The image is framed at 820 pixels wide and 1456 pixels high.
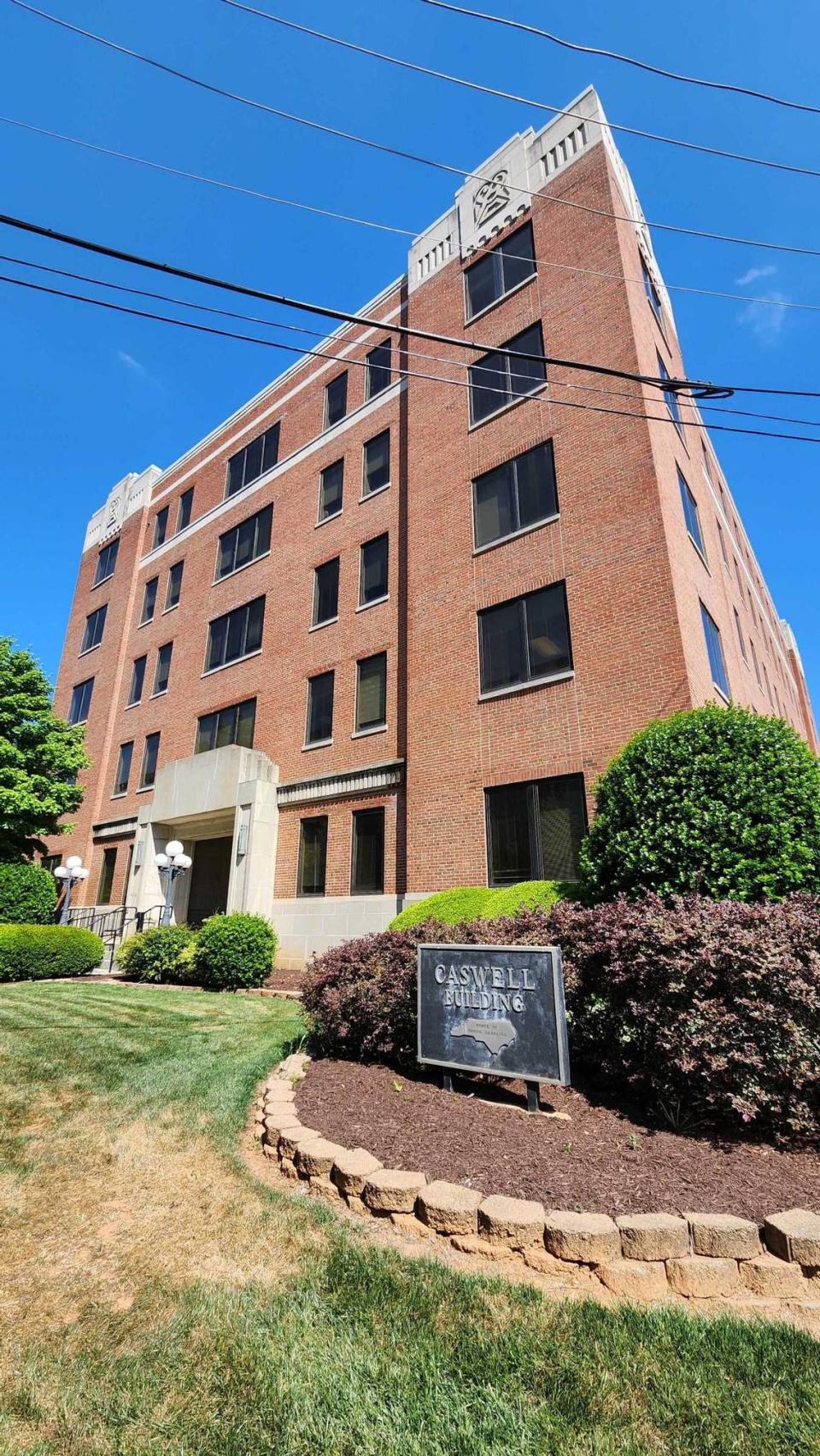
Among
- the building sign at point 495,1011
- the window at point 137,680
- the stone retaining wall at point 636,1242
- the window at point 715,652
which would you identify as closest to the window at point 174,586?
the window at point 137,680

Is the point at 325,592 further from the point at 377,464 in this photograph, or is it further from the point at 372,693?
the point at 372,693

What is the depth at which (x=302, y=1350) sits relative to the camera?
9.11 ft

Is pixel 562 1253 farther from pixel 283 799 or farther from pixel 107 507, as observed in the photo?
pixel 107 507

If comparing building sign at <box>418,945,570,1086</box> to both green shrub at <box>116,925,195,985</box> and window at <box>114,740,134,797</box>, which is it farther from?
window at <box>114,740,134,797</box>

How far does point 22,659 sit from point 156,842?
724 centimetres

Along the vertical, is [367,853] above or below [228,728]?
below

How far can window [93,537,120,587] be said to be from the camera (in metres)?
31.5

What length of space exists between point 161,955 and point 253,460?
17.4 meters

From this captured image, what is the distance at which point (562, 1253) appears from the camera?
138 inches

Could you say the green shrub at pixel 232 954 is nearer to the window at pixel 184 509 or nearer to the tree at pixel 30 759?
the tree at pixel 30 759

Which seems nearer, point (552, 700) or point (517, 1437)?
point (517, 1437)

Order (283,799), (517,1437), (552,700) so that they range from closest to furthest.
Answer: (517,1437) → (552,700) → (283,799)

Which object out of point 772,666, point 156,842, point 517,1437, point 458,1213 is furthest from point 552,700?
point 772,666

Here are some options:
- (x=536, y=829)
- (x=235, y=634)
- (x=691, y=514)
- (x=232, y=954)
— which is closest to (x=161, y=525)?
(x=235, y=634)
